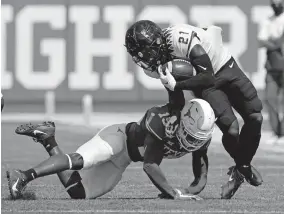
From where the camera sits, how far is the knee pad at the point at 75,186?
8.27 m

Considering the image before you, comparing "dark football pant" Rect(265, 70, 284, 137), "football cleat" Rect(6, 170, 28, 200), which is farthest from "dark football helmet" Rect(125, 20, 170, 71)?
"dark football pant" Rect(265, 70, 284, 137)

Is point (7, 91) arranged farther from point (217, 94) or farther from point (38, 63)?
point (217, 94)

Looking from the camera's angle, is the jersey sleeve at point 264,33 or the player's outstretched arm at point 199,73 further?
the jersey sleeve at point 264,33

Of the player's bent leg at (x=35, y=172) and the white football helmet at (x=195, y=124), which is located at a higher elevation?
the white football helmet at (x=195, y=124)

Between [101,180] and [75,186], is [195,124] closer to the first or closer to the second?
[101,180]

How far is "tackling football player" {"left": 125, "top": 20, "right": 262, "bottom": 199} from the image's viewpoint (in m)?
8.03

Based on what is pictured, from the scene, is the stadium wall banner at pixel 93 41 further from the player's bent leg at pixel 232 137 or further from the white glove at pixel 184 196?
the white glove at pixel 184 196

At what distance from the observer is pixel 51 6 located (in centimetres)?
2334

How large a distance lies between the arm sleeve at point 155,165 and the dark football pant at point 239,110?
2.78 ft

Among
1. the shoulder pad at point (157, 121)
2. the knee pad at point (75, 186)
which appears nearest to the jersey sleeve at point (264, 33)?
the shoulder pad at point (157, 121)

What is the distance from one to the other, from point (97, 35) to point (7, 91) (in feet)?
7.22

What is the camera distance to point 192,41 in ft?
26.8

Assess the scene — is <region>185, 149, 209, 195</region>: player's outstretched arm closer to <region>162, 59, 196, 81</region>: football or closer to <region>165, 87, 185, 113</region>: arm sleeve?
<region>165, 87, 185, 113</region>: arm sleeve

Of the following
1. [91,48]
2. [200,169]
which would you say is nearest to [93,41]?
[91,48]
